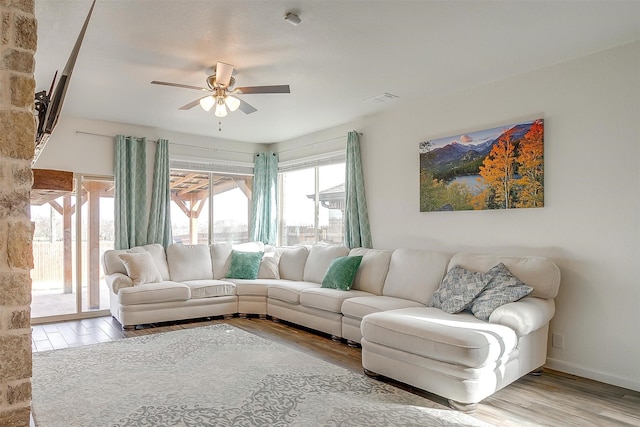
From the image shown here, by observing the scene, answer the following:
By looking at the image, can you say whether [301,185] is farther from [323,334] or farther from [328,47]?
[328,47]

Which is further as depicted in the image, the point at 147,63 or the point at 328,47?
the point at 147,63

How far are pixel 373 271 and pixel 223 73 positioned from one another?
8.45 feet

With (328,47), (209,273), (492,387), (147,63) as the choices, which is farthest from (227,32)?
(209,273)

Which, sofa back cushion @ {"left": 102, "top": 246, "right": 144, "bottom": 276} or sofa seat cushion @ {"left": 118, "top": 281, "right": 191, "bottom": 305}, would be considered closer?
sofa seat cushion @ {"left": 118, "top": 281, "right": 191, "bottom": 305}

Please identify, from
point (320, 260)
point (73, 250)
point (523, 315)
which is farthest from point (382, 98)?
point (73, 250)

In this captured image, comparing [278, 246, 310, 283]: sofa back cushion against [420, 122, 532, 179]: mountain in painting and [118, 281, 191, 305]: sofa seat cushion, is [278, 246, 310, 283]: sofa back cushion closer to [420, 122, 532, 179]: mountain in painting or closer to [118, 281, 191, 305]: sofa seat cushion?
[118, 281, 191, 305]: sofa seat cushion

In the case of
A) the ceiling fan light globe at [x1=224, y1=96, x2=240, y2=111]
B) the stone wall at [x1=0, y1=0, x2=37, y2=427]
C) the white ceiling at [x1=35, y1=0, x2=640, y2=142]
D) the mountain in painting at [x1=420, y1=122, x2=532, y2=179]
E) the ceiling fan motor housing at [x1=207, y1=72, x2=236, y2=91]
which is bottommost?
the stone wall at [x1=0, y1=0, x2=37, y2=427]

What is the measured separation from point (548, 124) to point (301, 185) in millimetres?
3882

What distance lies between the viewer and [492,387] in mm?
2779

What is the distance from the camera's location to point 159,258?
5.57 metres

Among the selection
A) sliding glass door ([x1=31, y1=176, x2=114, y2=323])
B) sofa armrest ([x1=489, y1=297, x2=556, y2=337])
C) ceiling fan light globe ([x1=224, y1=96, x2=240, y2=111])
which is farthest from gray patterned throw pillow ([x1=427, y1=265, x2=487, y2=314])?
sliding glass door ([x1=31, y1=176, x2=114, y2=323])

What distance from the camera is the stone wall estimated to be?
1.26 meters

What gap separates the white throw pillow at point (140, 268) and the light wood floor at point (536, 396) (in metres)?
0.73

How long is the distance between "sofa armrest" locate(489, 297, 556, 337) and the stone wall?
108 inches
